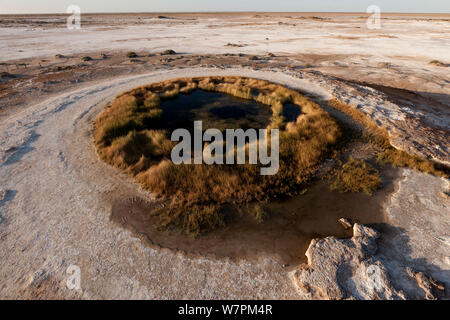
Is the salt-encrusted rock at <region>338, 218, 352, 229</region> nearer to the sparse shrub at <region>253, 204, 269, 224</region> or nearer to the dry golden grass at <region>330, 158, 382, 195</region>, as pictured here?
the dry golden grass at <region>330, 158, 382, 195</region>

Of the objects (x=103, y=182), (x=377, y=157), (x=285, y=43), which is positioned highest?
(x=285, y=43)

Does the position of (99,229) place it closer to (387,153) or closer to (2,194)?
(2,194)

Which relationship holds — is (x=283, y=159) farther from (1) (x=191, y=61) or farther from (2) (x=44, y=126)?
(1) (x=191, y=61)

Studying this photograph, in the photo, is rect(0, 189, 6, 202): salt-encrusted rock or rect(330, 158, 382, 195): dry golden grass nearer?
rect(0, 189, 6, 202): salt-encrusted rock

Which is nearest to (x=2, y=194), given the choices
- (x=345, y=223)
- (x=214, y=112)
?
(x=214, y=112)

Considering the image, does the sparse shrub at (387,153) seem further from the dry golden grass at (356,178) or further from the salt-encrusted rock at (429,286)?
the salt-encrusted rock at (429,286)

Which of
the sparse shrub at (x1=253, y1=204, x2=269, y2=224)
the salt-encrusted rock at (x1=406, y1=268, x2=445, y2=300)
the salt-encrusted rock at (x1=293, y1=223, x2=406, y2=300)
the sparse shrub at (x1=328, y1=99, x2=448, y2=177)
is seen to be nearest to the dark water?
the sparse shrub at (x1=328, y1=99, x2=448, y2=177)
